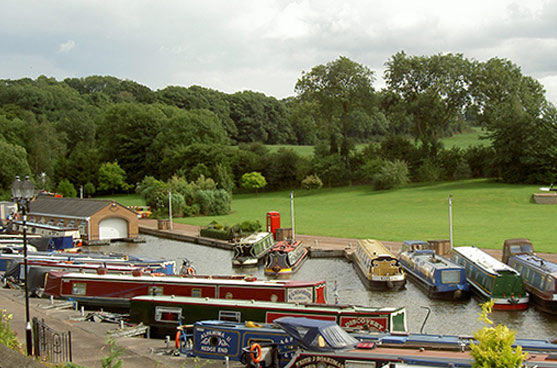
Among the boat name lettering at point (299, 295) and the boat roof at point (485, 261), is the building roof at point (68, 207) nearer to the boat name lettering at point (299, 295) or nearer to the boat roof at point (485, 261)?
the boat roof at point (485, 261)

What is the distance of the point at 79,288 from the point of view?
29.0 metres

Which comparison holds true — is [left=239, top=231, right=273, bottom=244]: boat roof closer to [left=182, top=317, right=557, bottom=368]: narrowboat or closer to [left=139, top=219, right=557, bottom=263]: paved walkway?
[left=139, top=219, right=557, bottom=263]: paved walkway

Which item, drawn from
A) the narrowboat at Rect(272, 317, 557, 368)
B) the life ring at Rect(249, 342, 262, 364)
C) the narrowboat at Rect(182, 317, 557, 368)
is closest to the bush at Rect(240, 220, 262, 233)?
the narrowboat at Rect(182, 317, 557, 368)

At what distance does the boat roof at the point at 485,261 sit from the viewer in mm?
30306

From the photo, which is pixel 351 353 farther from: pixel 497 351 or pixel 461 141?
pixel 461 141

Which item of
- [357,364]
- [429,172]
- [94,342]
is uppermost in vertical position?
[429,172]

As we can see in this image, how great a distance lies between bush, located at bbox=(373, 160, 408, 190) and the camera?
85750mm

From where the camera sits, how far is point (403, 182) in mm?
85938

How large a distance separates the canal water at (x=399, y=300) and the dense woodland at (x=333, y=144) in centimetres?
2647

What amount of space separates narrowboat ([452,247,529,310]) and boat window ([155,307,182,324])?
14338 millimetres

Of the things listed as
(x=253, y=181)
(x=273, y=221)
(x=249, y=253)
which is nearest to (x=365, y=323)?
(x=249, y=253)

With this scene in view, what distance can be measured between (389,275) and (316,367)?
63.7ft

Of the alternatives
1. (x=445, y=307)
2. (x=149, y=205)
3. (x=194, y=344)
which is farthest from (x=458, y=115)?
(x=194, y=344)

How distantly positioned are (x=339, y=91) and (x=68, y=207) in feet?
177
